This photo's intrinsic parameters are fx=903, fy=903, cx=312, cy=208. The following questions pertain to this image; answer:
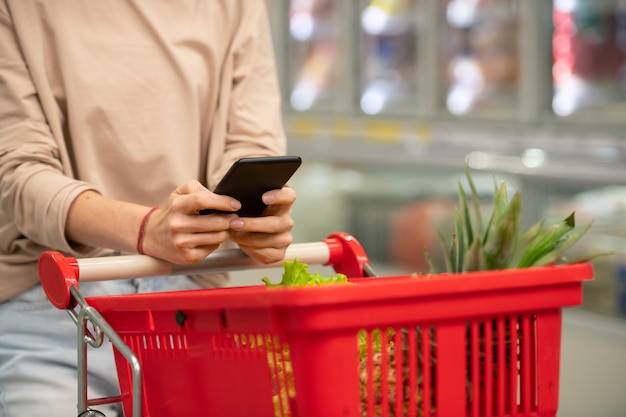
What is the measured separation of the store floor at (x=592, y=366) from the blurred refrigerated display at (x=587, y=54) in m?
1.02

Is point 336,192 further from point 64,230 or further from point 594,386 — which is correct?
point 64,230

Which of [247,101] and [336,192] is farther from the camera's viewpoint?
[336,192]

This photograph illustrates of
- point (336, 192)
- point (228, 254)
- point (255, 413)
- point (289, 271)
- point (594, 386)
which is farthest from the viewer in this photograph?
point (336, 192)

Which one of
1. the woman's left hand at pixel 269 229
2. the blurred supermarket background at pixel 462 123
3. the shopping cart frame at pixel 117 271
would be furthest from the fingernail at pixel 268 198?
the blurred supermarket background at pixel 462 123

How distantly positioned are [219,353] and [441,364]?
286 millimetres

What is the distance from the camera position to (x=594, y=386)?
143 inches

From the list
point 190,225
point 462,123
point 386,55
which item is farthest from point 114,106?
point 386,55

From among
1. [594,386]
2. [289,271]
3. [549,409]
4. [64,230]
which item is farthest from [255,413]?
[594,386]

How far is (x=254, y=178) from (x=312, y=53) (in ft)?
16.5

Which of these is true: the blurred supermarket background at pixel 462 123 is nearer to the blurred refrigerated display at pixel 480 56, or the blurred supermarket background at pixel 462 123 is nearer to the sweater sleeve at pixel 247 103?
the blurred refrigerated display at pixel 480 56

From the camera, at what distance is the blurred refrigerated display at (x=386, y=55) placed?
5.46 meters

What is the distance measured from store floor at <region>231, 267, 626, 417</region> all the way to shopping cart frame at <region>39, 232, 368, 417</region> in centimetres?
185

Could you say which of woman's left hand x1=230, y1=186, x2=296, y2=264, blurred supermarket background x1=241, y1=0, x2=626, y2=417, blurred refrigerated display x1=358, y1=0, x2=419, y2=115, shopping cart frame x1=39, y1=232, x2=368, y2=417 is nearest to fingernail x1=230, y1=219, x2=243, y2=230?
woman's left hand x1=230, y1=186, x2=296, y2=264

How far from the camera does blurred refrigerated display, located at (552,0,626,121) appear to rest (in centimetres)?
425
